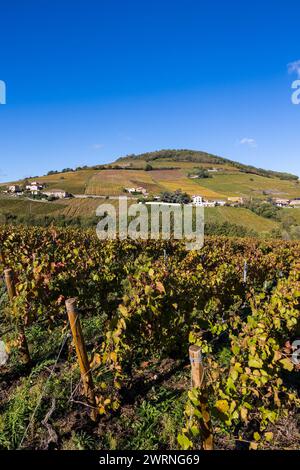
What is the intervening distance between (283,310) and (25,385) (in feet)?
11.6

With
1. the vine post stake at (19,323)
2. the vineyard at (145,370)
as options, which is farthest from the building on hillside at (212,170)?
the vine post stake at (19,323)

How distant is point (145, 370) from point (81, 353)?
5.13 ft

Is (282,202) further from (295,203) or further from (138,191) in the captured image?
(138,191)

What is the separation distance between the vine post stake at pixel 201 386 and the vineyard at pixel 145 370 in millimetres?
17

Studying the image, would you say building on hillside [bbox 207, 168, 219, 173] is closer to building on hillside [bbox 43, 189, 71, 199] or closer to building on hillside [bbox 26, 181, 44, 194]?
building on hillside [bbox 43, 189, 71, 199]

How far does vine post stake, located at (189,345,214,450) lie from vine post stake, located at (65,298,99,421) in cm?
140

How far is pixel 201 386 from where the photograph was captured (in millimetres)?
2402

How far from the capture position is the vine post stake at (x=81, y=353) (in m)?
3.13

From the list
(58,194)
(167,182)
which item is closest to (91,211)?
(58,194)

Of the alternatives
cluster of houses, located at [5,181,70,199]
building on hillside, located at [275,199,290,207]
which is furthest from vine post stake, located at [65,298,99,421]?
building on hillside, located at [275,199,290,207]

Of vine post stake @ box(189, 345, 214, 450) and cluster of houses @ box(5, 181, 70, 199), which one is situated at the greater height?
cluster of houses @ box(5, 181, 70, 199)

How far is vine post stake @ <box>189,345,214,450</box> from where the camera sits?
235 centimetres

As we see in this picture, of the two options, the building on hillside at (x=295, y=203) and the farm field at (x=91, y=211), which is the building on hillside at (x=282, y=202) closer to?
the building on hillside at (x=295, y=203)

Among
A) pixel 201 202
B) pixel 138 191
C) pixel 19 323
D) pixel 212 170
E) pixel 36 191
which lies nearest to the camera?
pixel 19 323
